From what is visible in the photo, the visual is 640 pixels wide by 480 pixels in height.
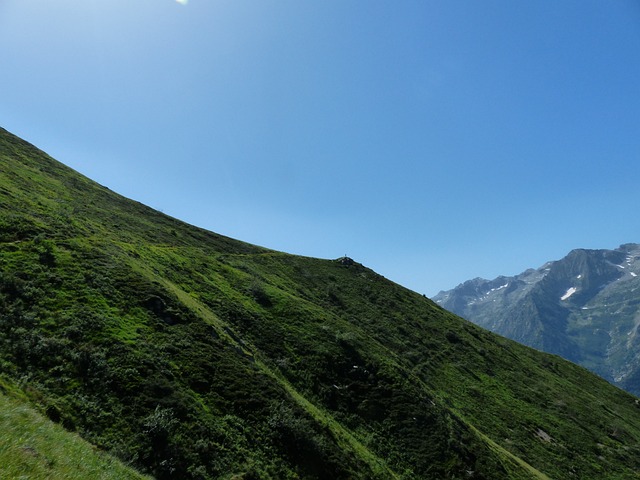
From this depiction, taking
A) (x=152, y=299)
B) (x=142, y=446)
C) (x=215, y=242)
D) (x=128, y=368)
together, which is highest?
(x=215, y=242)

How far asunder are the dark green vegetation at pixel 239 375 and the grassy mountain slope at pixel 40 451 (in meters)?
2.49

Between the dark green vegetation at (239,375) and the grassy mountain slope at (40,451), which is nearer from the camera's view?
the grassy mountain slope at (40,451)

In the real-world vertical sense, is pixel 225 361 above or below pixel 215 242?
below

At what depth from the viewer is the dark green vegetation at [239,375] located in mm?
23484

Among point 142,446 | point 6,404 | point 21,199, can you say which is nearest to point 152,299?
point 142,446

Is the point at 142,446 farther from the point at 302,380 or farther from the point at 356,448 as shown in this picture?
the point at 302,380

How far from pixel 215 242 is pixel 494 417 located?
7570cm

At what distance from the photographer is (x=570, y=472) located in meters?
49.5

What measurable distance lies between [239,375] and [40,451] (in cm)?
1989

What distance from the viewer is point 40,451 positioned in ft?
43.8

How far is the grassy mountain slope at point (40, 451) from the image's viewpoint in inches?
456

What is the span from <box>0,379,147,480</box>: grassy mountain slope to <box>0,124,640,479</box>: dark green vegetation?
2.49 m

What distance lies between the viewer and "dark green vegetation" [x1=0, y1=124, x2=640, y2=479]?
23484 millimetres

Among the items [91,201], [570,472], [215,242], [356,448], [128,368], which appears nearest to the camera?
[128,368]
